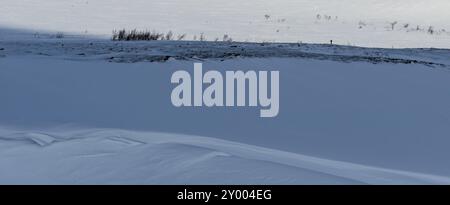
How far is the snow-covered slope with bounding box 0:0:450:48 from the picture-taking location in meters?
15.0

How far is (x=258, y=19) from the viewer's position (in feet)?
60.4

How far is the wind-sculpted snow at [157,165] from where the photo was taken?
2957 mm

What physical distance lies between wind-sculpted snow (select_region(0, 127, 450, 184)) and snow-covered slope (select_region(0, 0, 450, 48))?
958 centimetres

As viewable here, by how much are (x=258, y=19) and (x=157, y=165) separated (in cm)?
1549

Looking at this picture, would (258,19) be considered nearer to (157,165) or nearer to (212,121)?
(212,121)

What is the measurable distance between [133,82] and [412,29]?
45.7 ft
